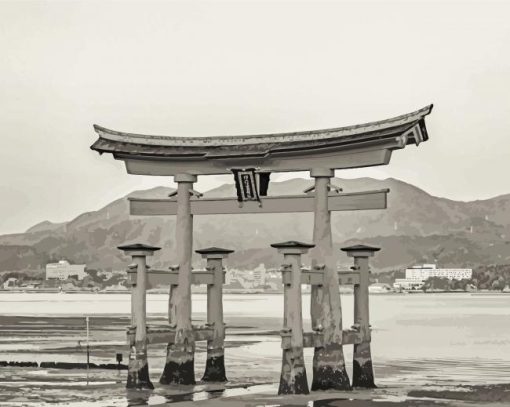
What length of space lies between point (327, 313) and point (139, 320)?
359 cm

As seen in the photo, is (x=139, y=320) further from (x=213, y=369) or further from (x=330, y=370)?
(x=330, y=370)

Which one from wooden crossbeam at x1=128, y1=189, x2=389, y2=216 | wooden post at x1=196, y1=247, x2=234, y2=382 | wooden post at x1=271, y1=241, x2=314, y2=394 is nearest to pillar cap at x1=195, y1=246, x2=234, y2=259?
wooden post at x1=196, y1=247, x2=234, y2=382

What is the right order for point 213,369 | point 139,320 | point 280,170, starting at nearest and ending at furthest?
point 139,320 → point 280,170 → point 213,369

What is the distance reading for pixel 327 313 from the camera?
19.4 metres

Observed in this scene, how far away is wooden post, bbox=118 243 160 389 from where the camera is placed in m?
19.2

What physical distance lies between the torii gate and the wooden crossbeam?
0.02 metres

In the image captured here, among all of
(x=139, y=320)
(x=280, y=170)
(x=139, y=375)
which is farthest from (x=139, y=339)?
(x=280, y=170)

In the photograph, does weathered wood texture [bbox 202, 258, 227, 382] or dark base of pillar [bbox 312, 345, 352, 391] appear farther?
weathered wood texture [bbox 202, 258, 227, 382]

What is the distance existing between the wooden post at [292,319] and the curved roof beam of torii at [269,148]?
213cm

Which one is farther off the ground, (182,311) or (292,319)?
(182,311)

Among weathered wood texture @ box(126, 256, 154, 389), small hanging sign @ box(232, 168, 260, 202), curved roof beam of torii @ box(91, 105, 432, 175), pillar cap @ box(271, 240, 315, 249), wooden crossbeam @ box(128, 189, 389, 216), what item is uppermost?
curved roof beam of torii @ box(91, 105, 432, 175)

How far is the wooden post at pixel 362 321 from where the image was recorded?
20359 millimetres

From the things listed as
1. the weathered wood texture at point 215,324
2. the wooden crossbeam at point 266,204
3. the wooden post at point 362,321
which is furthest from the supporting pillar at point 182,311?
the wooden post at point 362,321

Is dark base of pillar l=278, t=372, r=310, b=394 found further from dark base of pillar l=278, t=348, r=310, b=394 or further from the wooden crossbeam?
the wooden crossbeam
